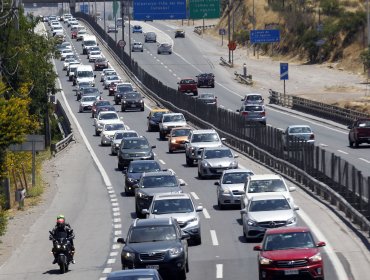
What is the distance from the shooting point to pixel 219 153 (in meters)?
47.3

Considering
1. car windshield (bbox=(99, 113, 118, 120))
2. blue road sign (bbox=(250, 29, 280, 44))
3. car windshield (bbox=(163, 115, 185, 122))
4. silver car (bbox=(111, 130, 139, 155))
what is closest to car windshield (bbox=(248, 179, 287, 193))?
silver car (bbox=(111, 130, 139, 155))

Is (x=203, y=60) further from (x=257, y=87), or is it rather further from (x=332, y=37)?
(x=257, y=87)

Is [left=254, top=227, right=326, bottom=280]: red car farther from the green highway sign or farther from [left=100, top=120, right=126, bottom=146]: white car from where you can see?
the green highway sign

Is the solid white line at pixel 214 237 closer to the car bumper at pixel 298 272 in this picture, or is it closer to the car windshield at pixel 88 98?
the car bumper at pixel 298 272

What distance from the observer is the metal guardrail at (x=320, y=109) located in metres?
74.6

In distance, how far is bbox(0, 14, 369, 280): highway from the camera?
1107 inches

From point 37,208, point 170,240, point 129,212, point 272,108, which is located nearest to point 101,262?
point 170,240

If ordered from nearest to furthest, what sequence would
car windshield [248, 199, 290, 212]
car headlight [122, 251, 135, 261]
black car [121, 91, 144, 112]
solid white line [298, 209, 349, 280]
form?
car headlight [122, 251, 135, 261]
solid white line [298, 209, 349, 280]
car windshield [248, 199, 290, 212]
black car [121, 91, 144, 112]

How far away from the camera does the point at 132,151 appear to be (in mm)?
52562

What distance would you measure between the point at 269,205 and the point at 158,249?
677cm

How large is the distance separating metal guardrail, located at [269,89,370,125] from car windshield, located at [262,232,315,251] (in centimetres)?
4744

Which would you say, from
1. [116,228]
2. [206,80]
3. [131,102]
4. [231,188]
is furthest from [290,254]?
[206,80]

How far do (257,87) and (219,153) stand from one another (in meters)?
64.8

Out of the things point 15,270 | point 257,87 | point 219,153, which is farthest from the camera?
point 257,87
